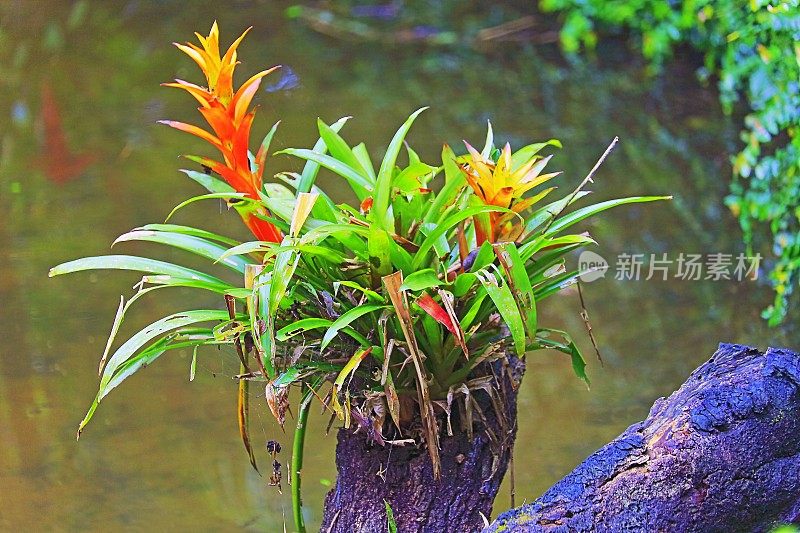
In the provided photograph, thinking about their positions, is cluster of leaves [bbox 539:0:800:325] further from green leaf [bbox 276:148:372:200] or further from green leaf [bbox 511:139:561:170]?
green leaf [bbox 276:148:372:200]

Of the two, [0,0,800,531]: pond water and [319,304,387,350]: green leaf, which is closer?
[319,304,387,350]: green leaf

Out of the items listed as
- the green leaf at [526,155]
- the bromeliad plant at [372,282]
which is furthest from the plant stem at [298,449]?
the green leaf at [526,155]

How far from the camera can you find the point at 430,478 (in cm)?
187

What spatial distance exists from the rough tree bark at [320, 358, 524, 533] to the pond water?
0.49 meters

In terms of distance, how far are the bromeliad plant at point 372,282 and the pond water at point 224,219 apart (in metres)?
0.44

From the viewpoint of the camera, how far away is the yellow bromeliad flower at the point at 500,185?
70.3 inches

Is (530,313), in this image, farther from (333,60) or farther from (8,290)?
(333,60)

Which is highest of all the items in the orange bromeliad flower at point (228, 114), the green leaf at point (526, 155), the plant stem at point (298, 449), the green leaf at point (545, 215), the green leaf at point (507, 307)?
the orange bromeliad flower at point (228, 114)

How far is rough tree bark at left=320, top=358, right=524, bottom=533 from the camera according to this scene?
1868 mm

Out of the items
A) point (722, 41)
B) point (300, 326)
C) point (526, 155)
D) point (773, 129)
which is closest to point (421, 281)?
point (300, 326)

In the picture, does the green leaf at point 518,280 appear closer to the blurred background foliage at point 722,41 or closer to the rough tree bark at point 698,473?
the rough tree bark at point 698,473

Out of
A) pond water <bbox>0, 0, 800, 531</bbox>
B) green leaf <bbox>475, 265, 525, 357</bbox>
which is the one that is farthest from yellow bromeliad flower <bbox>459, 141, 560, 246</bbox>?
pond water <bbox>0, 0, 800, 531</bbox>

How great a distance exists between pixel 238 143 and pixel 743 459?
108 centimetres

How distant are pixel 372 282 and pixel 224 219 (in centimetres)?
241
